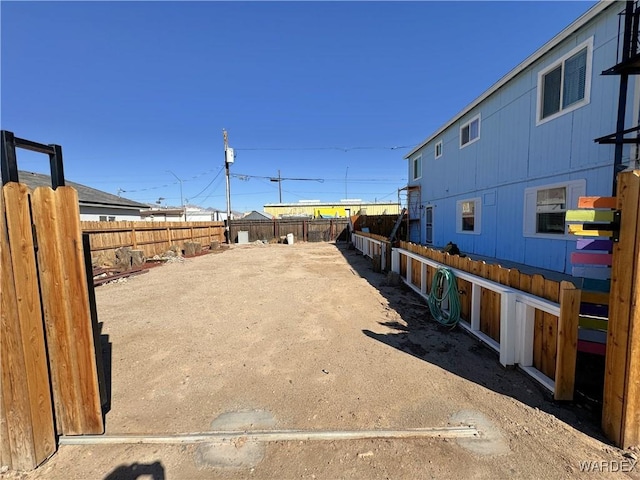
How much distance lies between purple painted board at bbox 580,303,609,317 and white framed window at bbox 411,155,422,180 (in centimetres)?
1292

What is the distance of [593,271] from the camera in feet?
8.79

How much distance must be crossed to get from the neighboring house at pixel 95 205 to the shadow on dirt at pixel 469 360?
47.5 ft

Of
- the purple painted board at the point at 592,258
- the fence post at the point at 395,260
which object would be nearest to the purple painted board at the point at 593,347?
the purple painted board at the point at 592,258

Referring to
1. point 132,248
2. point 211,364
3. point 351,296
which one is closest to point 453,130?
point 351,296

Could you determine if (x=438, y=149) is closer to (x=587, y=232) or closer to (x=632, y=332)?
(x=587, y=232)

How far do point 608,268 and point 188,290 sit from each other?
294 inches

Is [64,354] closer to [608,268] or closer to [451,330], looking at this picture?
[451,330]

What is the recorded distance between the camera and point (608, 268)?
266 centimetres

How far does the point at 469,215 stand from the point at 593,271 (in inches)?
301

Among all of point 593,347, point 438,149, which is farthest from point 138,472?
point 438,149

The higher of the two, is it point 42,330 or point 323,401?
point 42,330

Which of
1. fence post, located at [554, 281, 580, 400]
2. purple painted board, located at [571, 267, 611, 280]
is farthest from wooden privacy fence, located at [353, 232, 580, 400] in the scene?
purple painted board, located at [571, 267, 611, 280]

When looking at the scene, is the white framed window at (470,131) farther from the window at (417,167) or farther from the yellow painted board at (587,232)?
the yellow painted board at (587,232)

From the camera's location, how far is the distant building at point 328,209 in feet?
130
